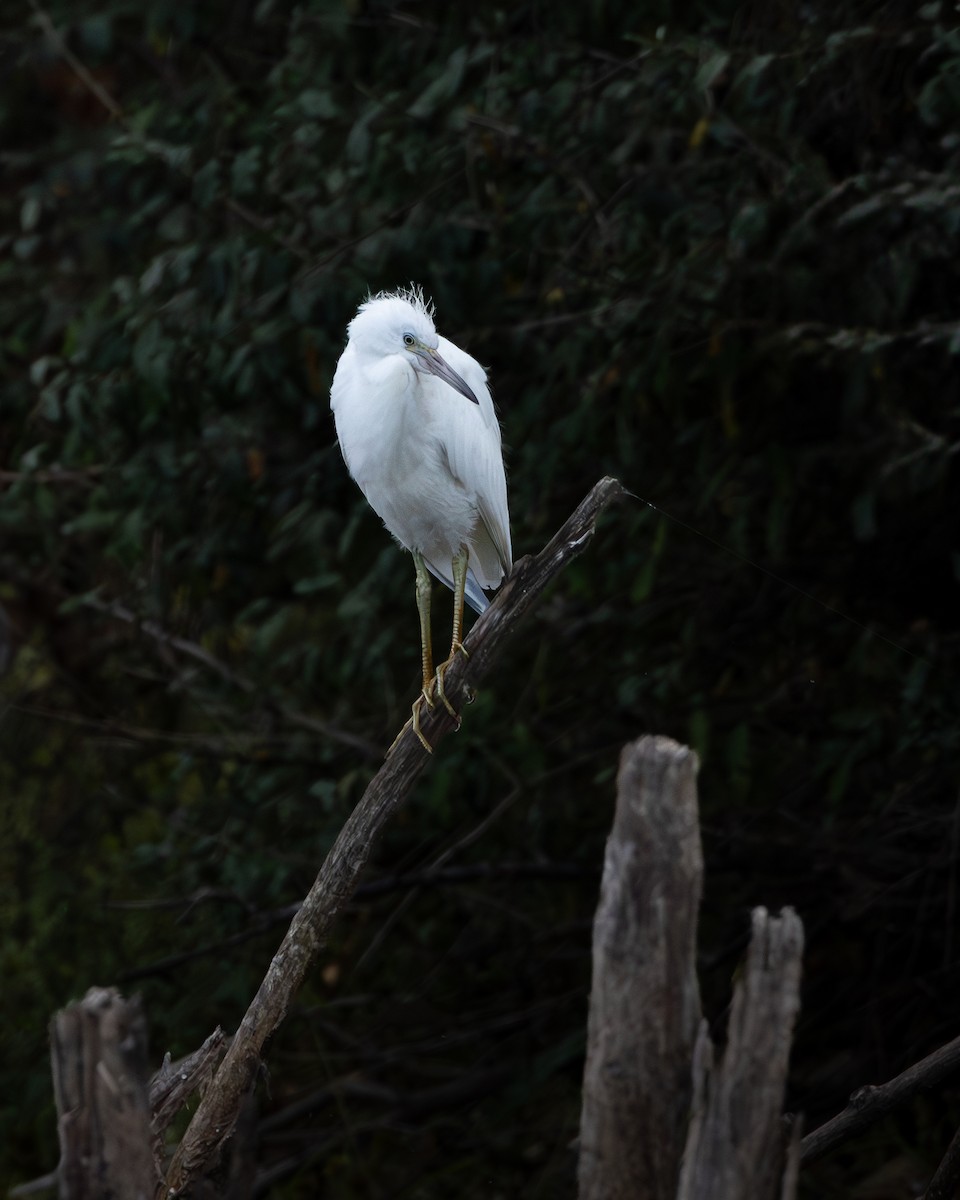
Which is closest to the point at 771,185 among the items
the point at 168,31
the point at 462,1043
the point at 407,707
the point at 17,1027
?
the point at 407,707

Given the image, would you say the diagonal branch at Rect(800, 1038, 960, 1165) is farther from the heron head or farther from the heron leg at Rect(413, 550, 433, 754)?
the heron head

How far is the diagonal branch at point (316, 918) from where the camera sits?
63.2 inches

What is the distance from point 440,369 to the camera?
1.95 metres

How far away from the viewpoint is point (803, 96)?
2.32 metres

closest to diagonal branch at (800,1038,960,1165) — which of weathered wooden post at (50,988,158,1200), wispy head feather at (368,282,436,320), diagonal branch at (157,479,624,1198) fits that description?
diagonal branch at (157,479,624,1198)

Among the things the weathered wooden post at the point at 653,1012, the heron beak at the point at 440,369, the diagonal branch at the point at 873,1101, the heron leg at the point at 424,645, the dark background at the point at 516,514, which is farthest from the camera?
the dark background at the point at 516,514

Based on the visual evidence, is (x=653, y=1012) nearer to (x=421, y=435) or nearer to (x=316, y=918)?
(x=316, y=918)

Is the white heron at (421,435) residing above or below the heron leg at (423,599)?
above

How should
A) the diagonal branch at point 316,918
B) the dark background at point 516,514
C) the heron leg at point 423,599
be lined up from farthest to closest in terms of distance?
1. the dark background at point 516,514
2. the heron leg at point 423,599
3. the diagonal branch at point 316,918

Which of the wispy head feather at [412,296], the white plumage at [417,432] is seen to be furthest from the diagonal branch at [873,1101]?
the wispy head feather at [412,296]

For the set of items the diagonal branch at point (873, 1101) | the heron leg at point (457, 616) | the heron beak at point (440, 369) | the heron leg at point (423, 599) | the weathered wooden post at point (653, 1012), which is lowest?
the diagonal branch at point (873, 1101)

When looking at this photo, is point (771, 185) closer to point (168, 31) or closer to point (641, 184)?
point (641, 184)

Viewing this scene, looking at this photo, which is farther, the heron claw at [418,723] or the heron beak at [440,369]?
the heron beak at [440,369]

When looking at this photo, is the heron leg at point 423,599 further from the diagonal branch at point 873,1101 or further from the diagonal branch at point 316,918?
the diagonal branch at point 873,1101
